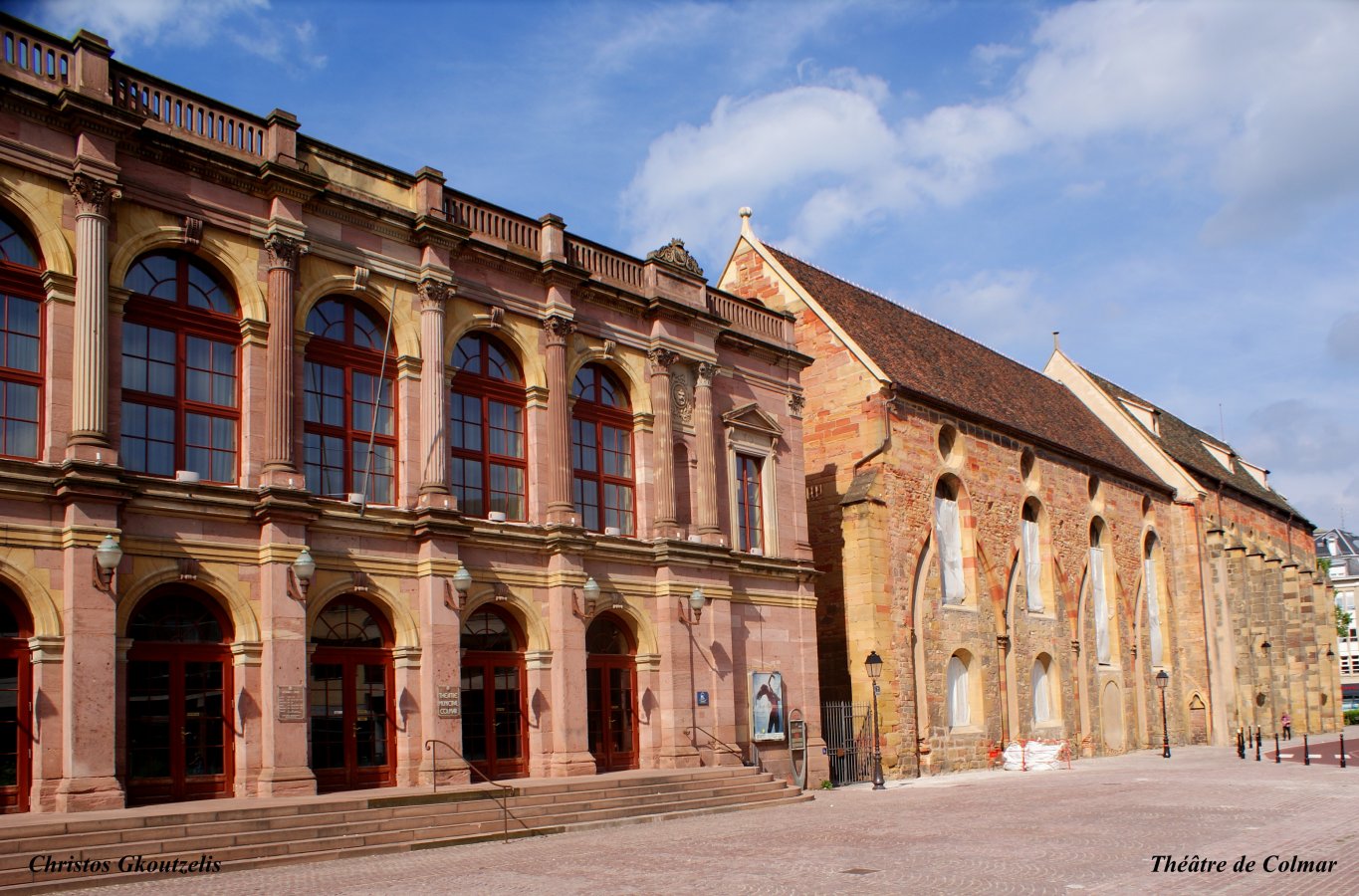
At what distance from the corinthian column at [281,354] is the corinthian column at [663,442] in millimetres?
8129

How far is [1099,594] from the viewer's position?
4350cm

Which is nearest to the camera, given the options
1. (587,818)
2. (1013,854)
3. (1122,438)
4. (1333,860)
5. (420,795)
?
(1333,860)

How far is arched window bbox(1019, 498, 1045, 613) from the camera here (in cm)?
3872

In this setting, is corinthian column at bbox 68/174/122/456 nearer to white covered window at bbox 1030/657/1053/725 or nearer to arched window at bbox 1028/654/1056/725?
white covered window at bbox 1030/657/1053/725

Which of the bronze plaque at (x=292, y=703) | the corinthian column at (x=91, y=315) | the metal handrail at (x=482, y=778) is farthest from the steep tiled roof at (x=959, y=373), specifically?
the corinthian column at (x=91, y=315)

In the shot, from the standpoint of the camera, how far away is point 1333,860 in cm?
1434

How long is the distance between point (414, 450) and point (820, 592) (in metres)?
14.1

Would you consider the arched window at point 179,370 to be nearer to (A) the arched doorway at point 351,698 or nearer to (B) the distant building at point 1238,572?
(A) the arched doorway at point 351,698

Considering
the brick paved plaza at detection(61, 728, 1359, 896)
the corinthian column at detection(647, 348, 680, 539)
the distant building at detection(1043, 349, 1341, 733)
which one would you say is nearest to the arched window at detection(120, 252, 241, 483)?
the brick paved plaza at detection(61, 728, 1359, 896)

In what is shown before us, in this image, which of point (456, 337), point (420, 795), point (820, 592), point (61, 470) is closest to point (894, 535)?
point (820, 592)

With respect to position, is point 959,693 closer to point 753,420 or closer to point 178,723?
point 753,420

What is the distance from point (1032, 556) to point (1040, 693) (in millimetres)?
4135

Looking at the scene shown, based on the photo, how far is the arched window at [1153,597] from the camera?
153 ft

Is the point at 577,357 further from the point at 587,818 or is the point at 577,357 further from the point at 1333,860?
the point at 1333,860
